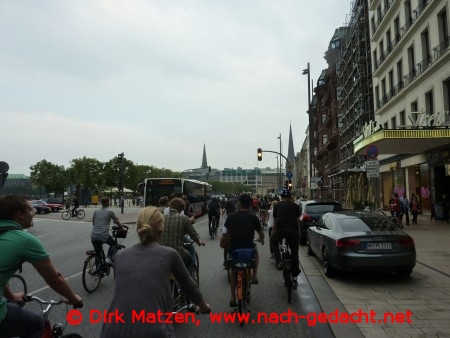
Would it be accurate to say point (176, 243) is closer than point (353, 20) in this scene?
Yes

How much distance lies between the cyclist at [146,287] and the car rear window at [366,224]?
624cm

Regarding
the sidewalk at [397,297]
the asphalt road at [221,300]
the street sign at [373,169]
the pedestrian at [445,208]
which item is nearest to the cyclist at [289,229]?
the asphalt road at [221,300]

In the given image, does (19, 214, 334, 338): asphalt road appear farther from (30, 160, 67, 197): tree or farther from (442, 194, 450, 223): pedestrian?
(30, 160, 67, 197): tree

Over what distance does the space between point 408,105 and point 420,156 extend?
3708 millimetres

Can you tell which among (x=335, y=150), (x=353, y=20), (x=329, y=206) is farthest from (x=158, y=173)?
(x=329, y=206)

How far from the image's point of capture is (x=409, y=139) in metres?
19.4

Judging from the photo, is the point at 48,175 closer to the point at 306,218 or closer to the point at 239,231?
the point at 306,218

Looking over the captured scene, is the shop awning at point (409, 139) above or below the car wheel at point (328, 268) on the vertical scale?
above

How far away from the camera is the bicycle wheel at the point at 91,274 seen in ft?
25.7

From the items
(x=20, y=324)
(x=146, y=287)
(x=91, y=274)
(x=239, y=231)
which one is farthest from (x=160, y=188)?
(x=146, y=287)

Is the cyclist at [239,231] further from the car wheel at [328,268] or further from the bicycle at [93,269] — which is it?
the car wheel at [328,268]

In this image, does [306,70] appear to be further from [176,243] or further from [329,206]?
[176,243]

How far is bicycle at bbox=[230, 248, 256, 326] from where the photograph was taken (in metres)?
5.87

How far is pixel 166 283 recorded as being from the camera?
289cm
